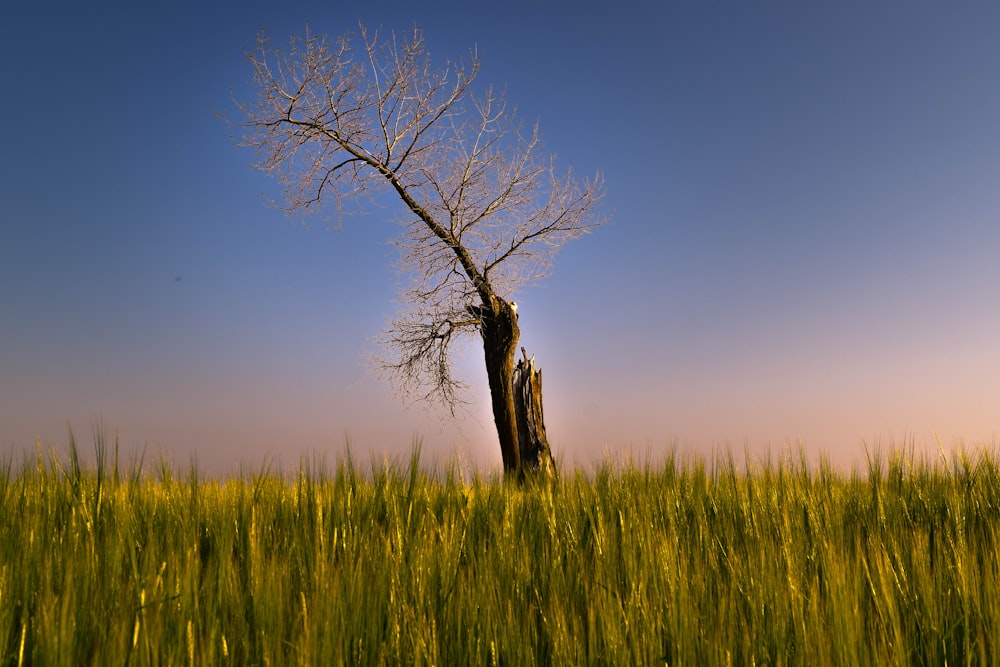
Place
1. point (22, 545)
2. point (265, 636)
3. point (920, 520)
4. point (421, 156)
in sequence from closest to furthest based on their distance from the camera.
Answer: point (265, 636) → point (22, 545) → point (920, 520) → point (421, 156)

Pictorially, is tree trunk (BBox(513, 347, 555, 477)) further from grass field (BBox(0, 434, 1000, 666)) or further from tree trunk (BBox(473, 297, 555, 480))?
grass field (BBox(0, 434, 1000, 666))

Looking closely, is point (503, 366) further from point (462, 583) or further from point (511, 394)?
point (462, 583)

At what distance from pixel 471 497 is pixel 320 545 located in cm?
207

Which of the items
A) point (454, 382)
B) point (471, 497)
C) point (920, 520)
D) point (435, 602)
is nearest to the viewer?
point (435, 602)

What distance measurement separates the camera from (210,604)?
2547 mm

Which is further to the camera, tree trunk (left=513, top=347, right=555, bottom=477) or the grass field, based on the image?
tree trunk (left=513, top=347, right=555, bottom=477)

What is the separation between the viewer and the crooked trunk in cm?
1245

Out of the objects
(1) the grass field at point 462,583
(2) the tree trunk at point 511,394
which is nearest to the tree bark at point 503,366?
(2) the tree trunk at point 511,394

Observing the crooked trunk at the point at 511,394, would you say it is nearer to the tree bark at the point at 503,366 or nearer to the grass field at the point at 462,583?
the tree bark at the point at 503,366

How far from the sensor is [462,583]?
9.46ft

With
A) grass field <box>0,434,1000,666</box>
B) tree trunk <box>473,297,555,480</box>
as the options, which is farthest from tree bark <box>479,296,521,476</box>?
grass field <box>0,434,1000,666</box>

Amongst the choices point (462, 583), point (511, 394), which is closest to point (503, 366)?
point (511, 394)

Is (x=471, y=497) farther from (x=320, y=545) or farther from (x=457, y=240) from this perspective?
(x=457, y=240)

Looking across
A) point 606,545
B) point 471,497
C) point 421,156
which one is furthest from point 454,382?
point 606,545
